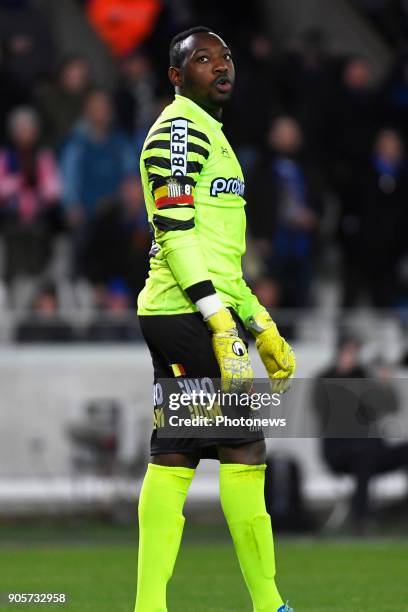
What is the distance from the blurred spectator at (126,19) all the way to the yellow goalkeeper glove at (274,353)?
31.5 feet

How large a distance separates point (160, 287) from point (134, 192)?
7.70 meters

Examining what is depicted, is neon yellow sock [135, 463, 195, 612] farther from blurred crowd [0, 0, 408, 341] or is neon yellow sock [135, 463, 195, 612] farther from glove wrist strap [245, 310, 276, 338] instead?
blurred crowd [0, 0, 408, 341]

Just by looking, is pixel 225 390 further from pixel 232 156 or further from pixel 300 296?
pixel 300 296

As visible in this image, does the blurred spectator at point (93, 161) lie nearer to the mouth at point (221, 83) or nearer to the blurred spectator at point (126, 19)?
the blurred spectator at point (126, 19)

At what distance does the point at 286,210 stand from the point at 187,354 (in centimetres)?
833

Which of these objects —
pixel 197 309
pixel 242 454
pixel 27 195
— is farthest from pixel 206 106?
pixel 27 195

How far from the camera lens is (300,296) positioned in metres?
14.2

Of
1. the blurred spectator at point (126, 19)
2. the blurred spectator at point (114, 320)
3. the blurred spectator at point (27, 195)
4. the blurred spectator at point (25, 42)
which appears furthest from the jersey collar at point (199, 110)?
the blurred spectator at point (126, 19)

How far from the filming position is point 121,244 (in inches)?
548

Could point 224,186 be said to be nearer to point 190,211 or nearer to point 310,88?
point 190,211

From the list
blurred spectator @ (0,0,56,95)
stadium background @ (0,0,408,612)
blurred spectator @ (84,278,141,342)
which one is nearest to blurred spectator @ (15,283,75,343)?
stadium background @ (0,0,408,612)

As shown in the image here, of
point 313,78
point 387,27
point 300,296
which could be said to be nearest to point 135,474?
point 300,296

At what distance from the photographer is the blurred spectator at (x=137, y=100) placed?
49.4 feet

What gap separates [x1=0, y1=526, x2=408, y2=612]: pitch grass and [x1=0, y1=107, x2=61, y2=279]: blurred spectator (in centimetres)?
241
